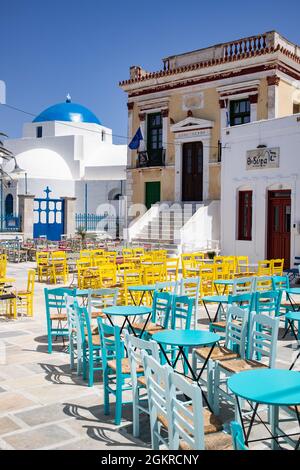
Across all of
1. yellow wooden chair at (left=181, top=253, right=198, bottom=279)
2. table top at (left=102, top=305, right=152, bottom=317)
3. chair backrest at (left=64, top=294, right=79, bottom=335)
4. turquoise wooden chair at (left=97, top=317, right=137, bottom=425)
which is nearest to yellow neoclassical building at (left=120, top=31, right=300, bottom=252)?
yellow wooden chair at (left=181, top=253, right=198, bottom=279)

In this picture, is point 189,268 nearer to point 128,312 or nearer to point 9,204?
point 128,312

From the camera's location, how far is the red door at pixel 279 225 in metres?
17.5

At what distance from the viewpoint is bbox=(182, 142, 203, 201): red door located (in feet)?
80.3

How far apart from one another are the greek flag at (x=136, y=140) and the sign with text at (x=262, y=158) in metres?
7.69

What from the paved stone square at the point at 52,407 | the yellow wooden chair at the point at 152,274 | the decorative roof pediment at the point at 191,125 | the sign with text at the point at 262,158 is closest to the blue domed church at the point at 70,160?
the decorative roof pediment at the point at 191,125

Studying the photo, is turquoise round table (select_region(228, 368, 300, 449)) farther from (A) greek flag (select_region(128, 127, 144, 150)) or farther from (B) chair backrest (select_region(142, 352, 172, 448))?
(A) greek flag (select_region(128, 127, 144, 150))

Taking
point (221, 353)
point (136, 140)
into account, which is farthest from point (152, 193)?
point (221, 353)

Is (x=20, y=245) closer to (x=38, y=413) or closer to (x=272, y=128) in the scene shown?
(x=272, y=128)

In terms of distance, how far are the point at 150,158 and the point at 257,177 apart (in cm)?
896

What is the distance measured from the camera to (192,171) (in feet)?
81.6

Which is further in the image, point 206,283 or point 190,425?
point 206,283

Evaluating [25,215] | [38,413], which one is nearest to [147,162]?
[25,215]

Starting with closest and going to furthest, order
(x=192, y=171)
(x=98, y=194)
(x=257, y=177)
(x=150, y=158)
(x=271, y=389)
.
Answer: (x=271, y=389), (x=257, y=177), (x=192, y=171), (x=150, y=158), (x=98, y=194)

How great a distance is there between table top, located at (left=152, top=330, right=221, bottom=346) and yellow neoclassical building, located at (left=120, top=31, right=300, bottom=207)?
17.5 metres
